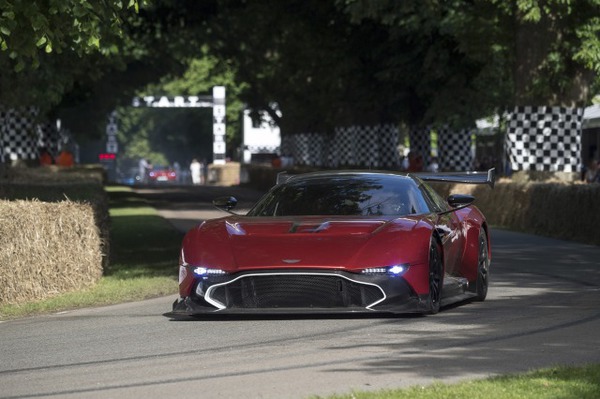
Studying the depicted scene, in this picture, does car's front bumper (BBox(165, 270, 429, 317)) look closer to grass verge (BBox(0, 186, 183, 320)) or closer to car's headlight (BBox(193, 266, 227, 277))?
car's headlight (BBox(193, 266, 227, 277))

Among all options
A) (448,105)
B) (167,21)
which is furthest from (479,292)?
(167,21)

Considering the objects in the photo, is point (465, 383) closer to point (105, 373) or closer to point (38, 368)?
point (105, 373)

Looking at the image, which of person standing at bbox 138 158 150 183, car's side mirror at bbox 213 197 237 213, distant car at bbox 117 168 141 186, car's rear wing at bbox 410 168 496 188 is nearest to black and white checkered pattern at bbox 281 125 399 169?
distant car at bbox 117 168 141 186

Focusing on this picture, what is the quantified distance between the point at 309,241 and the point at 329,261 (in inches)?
12.9

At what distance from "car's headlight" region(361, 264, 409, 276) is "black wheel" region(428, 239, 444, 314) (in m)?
0.41

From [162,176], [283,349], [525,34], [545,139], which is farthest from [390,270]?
[162,176]

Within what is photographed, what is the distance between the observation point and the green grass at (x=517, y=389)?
336 inches

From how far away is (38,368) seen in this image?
10672mm

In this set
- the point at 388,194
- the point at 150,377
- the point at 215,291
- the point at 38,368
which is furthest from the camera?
the point at 388,194

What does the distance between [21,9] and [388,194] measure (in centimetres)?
490

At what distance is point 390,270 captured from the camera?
41.7 ft

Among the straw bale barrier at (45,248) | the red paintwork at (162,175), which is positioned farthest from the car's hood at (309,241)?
the red paintwork at (162,175)

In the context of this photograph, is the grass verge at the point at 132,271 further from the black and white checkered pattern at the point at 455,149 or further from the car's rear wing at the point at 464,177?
the black and white checkered pattern at the point at 455,149

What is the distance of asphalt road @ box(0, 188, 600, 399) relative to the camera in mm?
9523
